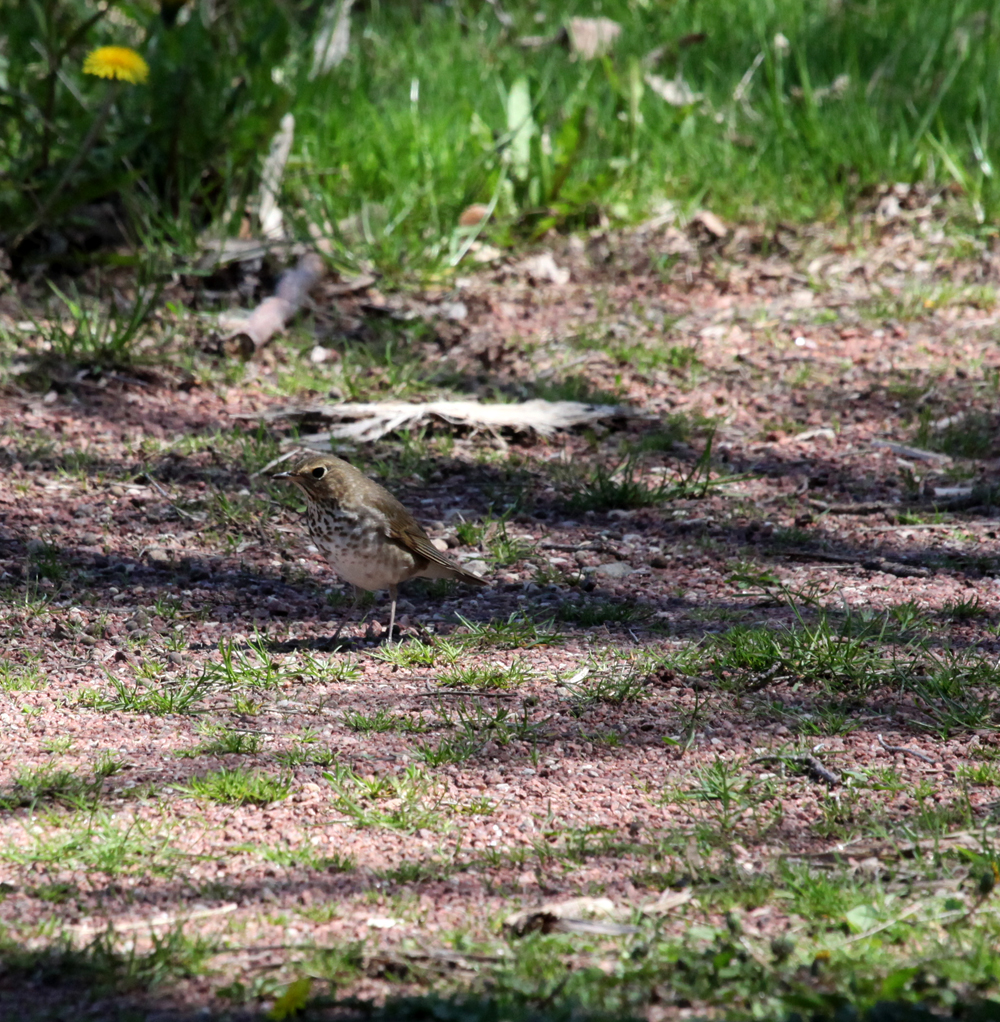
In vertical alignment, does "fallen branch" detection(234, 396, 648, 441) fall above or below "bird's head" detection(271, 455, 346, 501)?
below

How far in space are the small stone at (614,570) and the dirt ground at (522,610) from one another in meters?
0.02

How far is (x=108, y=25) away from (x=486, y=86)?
10.4ft

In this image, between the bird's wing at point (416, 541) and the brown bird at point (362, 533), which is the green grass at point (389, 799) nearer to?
the brown bird at point (362, 533)

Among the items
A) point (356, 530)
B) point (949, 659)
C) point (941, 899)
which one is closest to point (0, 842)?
point (356, 530)

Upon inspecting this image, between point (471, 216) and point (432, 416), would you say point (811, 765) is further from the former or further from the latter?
point (471, 216)

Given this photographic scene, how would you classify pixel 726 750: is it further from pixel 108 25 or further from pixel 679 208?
pixel 108 25

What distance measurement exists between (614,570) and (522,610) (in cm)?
57

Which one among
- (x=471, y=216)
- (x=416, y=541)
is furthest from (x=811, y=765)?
(x=471, y=216)

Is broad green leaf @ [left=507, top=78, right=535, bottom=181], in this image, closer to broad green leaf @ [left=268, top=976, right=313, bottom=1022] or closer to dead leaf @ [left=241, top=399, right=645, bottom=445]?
dead leaf @ [left=241, top=399, right=645, bottom=445]

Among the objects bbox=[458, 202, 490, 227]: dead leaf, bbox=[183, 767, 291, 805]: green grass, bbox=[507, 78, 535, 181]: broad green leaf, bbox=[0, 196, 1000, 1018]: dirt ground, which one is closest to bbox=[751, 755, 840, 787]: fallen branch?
bbox=[0, 196, 1000, 1018]: dirt ground

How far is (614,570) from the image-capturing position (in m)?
5.71

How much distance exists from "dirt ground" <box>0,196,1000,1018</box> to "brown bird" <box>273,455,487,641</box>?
0.72 ft

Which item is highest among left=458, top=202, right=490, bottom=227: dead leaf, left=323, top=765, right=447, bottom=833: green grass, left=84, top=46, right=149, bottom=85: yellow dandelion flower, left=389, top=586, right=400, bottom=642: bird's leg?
left=84, top=46, right=149, bottom=85: yellow dandelion flower

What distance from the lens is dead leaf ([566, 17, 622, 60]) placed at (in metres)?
11.1
